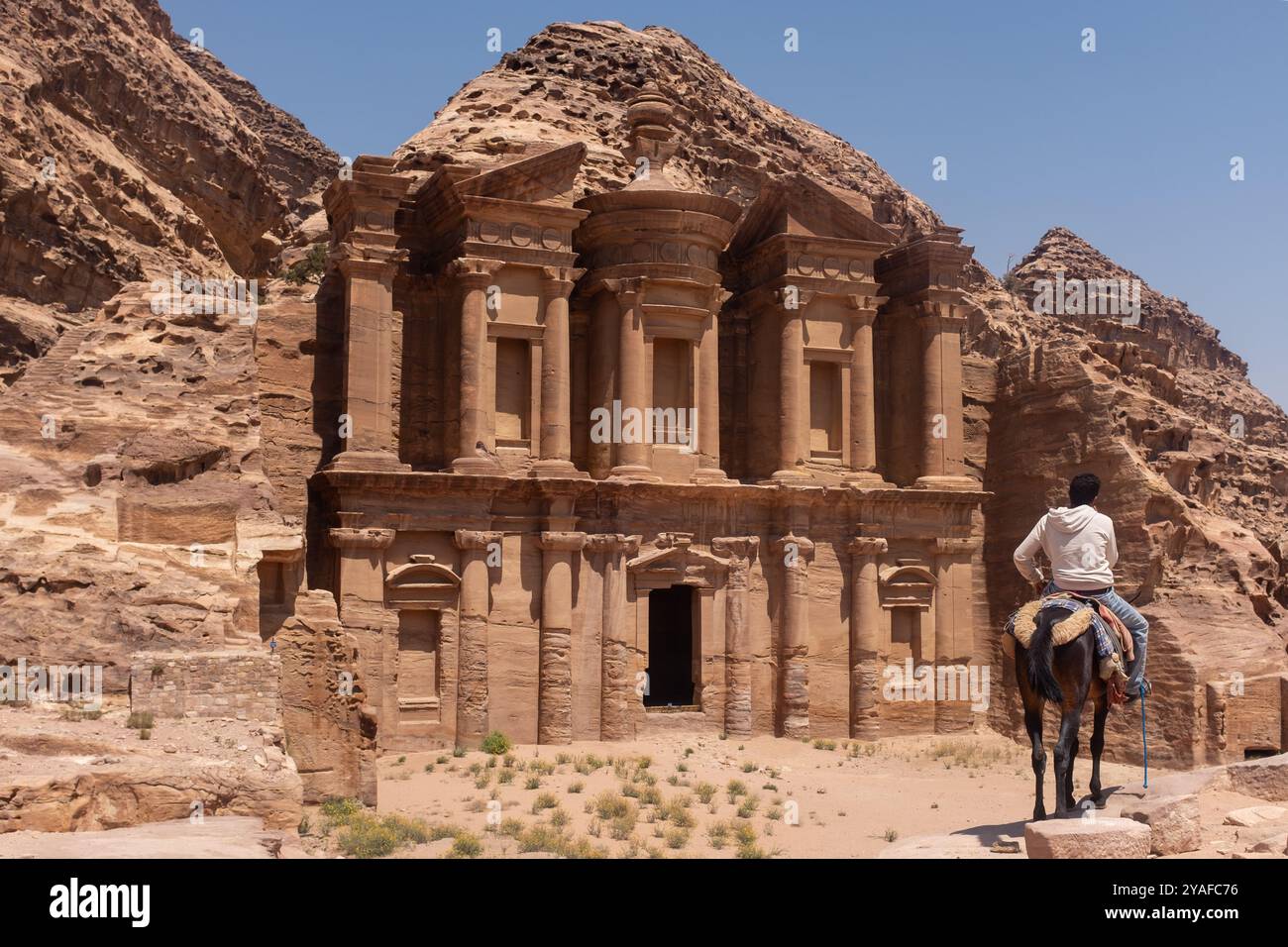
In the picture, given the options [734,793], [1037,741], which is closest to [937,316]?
[734,793]

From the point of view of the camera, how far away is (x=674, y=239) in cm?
2669

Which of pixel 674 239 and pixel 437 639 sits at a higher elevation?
pixel 674 239

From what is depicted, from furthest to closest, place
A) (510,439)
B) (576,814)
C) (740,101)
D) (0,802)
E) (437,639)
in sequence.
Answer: (740,101) → (510,439) → (437,639) → (576,814) → (0,802)

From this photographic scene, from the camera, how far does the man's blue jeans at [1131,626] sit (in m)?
11.6

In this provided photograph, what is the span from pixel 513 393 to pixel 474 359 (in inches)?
60.5

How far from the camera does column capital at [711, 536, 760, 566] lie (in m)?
26.9

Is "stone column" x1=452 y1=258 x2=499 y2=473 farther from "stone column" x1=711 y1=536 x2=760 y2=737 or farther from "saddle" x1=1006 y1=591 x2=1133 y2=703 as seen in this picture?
"saddle" x1=1006 y1=591 x2=1133 y2=703

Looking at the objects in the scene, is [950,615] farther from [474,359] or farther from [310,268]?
[310,268]

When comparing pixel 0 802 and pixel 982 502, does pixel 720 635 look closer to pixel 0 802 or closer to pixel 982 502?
pixel 982 502

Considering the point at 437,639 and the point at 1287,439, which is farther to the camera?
the point at 1287,439

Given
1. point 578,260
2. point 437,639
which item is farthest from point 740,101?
point 437,639

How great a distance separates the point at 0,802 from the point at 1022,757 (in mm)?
21271

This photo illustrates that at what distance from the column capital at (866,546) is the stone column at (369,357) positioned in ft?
33.2

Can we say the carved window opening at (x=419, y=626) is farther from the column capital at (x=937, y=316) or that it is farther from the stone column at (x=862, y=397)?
the column capital at (x=937, y=316)
